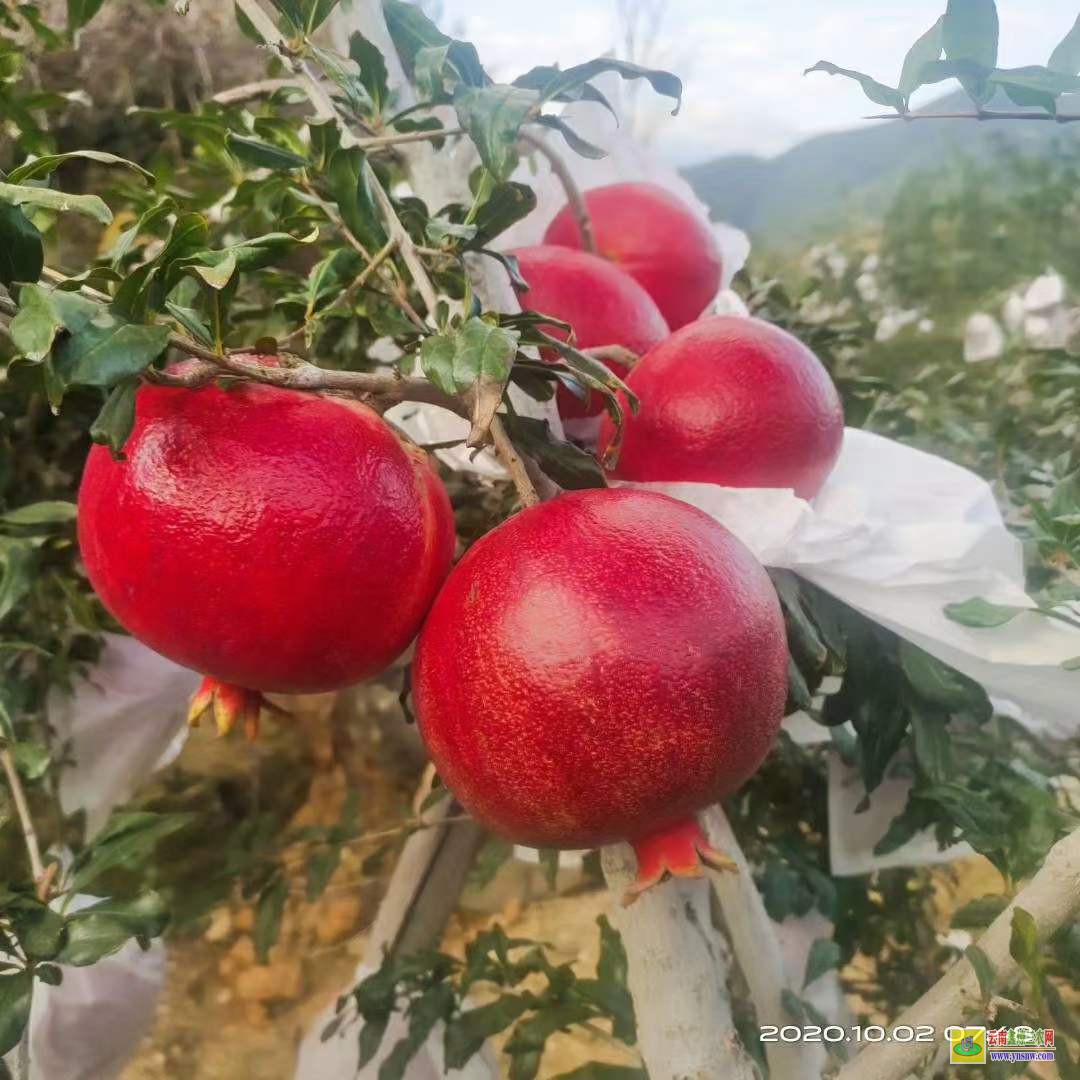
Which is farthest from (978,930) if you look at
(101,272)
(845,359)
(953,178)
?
(953,178)

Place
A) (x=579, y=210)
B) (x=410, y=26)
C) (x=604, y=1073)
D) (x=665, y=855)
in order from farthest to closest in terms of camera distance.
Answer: (x=604, y=1073) < (x=579, y=210) < (x=410, y=26) < (x=665, y=855)

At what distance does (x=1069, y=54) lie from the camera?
0.37 m

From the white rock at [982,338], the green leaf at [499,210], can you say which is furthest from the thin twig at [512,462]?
the white rock at [982,338]

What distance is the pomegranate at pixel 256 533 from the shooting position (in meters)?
0.31

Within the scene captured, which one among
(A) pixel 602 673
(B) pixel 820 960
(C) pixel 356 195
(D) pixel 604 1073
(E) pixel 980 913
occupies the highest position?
(C) pixel 356 195

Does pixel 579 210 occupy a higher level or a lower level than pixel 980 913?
higher

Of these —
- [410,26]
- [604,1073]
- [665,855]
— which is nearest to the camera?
[665,855]

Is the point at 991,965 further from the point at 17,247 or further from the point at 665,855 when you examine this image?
the point at 17,247

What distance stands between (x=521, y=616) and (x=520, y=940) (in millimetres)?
540

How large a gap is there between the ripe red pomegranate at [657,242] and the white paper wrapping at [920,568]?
181mm

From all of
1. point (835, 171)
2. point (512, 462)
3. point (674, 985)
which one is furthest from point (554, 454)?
point (835, 171)

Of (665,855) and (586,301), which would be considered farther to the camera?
(586,301)

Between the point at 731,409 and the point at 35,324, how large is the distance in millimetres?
274

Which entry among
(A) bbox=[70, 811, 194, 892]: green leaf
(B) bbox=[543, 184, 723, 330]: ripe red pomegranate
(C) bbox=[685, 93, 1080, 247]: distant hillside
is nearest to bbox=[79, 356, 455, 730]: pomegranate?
(A) bbox=[70, 811, 194, 892]: green leaf
